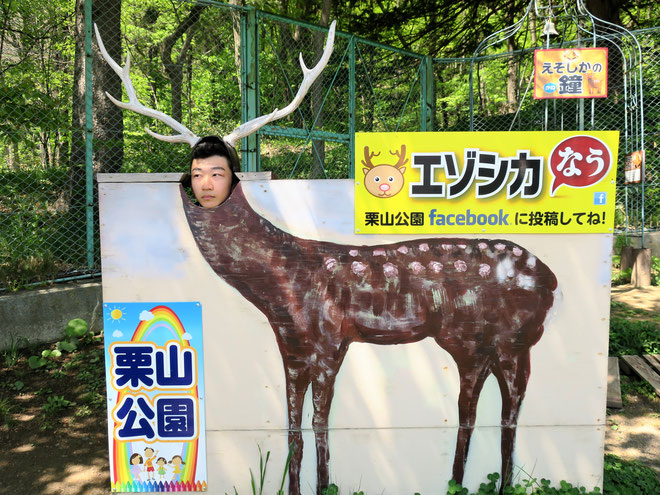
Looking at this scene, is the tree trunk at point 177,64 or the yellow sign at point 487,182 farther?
the tree trunk at point 177,64

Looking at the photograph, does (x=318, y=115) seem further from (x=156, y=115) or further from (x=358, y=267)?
(x=358, y=267)

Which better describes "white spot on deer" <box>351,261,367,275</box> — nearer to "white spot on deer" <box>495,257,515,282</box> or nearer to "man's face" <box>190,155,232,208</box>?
"white spot on deer" <box>495,257,515,282</box>

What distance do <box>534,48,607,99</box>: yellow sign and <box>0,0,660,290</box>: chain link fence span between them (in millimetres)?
698

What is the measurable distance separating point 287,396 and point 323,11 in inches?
288

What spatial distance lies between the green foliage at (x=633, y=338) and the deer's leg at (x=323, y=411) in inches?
146

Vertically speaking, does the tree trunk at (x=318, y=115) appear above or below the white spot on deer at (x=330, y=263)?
above

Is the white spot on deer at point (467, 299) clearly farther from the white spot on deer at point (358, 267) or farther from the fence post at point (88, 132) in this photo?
the fence post at point (88, 132)

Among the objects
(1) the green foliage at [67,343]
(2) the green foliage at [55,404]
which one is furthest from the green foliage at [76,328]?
(2) the green foliage at [55,404]

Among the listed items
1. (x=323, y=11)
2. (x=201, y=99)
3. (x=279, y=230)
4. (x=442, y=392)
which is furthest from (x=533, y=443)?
(x=323, y=11)

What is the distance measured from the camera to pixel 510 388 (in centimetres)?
246

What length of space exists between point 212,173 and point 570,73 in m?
6.01

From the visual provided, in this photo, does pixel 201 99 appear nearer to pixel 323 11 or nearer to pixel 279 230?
pixel 323 11

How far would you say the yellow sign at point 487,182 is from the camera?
2.37 m

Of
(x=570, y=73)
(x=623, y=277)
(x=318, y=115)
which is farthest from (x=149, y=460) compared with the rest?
(x=623, y=277)
